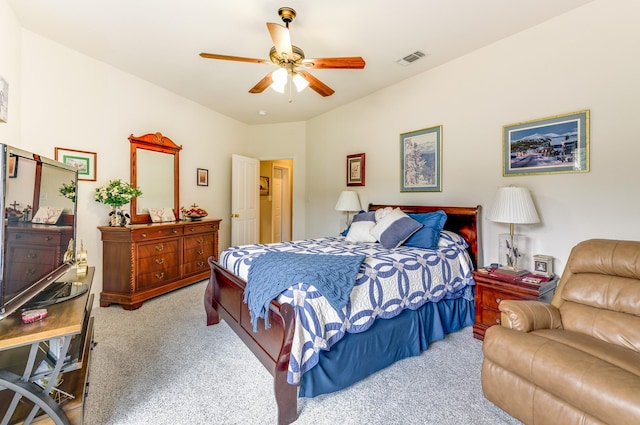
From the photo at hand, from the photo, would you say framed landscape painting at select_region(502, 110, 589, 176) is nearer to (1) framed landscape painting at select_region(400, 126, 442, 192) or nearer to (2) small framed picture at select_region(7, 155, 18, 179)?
(1) framed landscape painting at select_region(400, 126, 442, 192)

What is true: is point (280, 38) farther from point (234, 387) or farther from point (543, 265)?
point (543, 265)

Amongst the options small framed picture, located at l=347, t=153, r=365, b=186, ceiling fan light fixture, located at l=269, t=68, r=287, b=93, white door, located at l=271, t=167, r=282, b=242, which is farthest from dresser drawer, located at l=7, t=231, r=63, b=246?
white door, located at l=271, t=167, r=282, b=242

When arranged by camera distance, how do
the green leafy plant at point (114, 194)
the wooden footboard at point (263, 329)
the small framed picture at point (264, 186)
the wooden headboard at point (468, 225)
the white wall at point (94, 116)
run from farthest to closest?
the small framed picture at point (264, 186) < the green leafy plant at point (114, 194) < the wooden headboard at point (468, 225) < the white wall at point (94, 116) < the wooden footboard at point (263, 329)

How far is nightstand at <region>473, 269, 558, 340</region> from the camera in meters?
2.29

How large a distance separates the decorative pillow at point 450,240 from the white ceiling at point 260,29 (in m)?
1.95

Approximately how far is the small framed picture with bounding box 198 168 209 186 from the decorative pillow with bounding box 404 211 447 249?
3477 millimetres

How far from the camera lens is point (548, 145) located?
2.57m

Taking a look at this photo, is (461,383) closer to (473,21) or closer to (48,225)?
(48,225)

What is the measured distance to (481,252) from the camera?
10.1ft

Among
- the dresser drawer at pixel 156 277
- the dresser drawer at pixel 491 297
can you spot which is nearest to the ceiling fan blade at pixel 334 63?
the dresser drawer at pixel 491 297

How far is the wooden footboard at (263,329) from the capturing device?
1595 mm

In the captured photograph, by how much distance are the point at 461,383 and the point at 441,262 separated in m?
1.00

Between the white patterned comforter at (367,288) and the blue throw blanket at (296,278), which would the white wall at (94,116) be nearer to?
the white patterned comforter at (367,288)

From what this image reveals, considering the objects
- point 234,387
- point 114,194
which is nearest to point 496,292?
point 234,387
